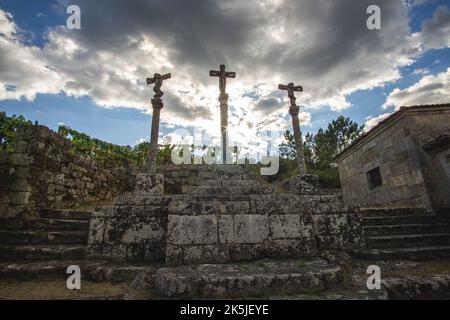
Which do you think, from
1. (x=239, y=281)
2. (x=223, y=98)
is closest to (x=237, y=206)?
(x=239, y=281)

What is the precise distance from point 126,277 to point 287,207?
9.12ft

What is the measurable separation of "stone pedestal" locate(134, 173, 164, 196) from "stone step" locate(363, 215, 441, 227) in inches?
198

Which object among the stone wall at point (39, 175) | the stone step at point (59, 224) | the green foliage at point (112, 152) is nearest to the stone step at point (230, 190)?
the stone step at point (59, 224)

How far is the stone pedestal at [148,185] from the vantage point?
5164 millimetres

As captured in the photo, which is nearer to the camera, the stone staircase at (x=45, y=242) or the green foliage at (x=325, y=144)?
the stone staircase at (x=45, y=242)

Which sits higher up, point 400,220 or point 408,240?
point 400,220

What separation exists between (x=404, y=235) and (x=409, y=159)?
319 cm

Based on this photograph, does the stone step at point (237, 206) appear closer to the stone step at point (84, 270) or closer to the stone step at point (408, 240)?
the stone step at point (84, 270)

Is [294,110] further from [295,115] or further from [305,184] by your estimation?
[305,184]

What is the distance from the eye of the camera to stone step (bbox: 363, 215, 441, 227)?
5645 mm

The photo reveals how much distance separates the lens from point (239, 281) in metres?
2.84

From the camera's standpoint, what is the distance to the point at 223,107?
7824mm

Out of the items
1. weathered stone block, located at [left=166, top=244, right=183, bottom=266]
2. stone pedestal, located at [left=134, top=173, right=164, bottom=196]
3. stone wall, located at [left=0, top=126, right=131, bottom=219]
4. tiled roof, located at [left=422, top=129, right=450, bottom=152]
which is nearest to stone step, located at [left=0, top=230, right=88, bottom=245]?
stone wall, located at [left=0, top=126, right=131, bottom=219]

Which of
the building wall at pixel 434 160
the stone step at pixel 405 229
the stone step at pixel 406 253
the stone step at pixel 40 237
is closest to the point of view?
the stone step at pixel 406 253
